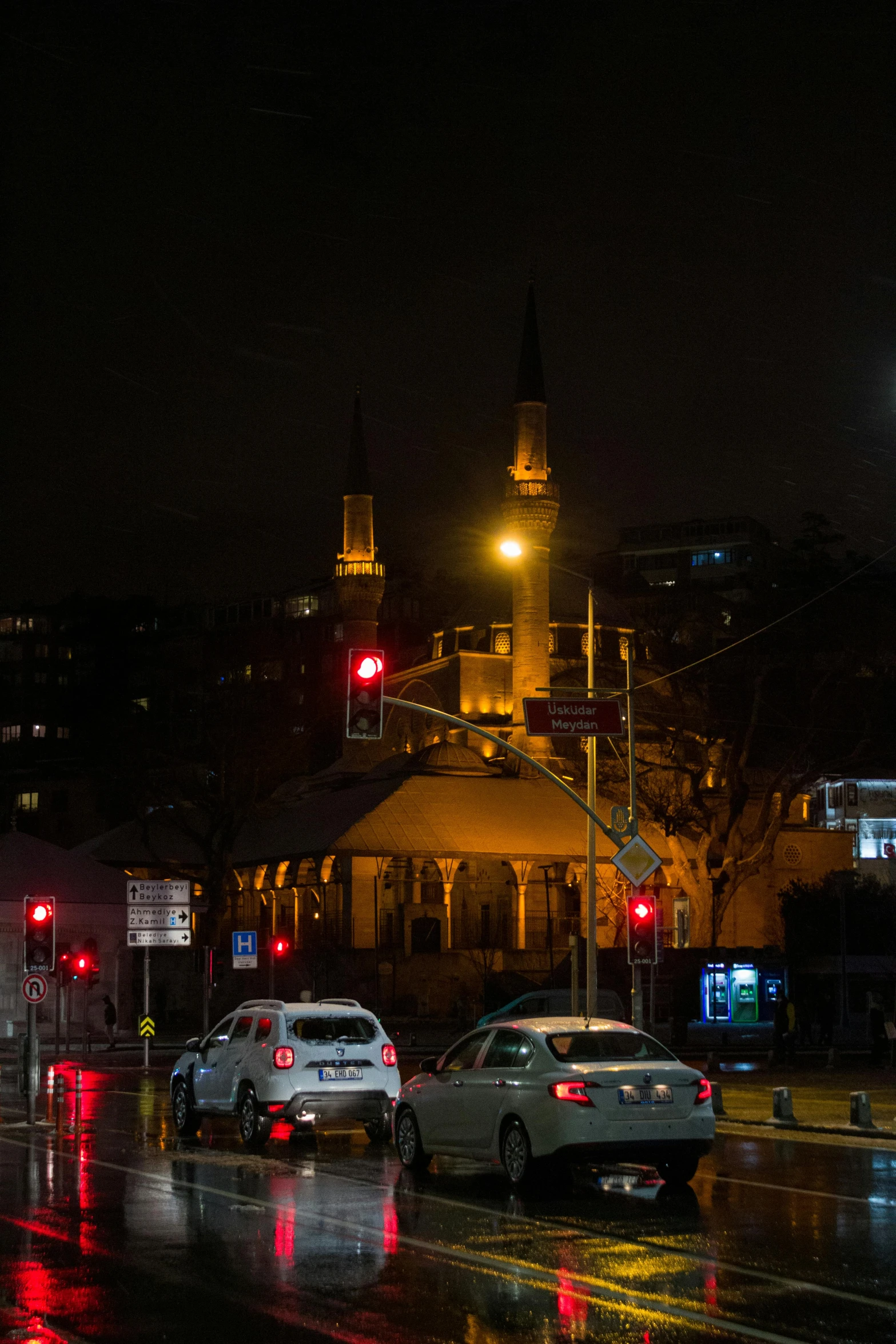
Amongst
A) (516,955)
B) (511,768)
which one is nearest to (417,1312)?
(516,955)

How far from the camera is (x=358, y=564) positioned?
81.4m

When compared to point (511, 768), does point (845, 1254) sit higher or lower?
lower

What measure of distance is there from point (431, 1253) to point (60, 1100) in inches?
689

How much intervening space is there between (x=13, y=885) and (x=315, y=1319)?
40.1 meters

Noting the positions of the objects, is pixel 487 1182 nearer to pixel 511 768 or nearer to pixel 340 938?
pixel 340 938

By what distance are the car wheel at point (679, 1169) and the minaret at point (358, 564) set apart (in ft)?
216

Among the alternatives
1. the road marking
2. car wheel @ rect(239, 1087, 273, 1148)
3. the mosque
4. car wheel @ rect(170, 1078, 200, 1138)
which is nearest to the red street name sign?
car wheel @ rect(170, 1078, 200, 1138)

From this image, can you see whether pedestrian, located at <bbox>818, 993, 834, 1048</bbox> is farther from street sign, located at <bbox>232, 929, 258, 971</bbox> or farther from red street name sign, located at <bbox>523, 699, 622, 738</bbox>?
red street name sign, located at <bbox>523, 699, 622, 738</bbox>

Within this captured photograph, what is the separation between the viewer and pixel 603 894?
67875 millimetres

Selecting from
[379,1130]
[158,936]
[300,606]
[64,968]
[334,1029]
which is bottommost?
[379,1130]

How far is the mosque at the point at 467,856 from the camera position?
62.1 metres

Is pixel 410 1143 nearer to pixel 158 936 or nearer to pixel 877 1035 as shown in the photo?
pixel 158 936

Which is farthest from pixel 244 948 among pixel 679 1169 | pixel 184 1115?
pixel 679 1169

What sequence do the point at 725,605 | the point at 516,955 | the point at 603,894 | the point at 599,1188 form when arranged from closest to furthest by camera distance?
1. the point at 599,1188
2. the point at 516,955
3. the point at 603,894
4. the point at 725,605
